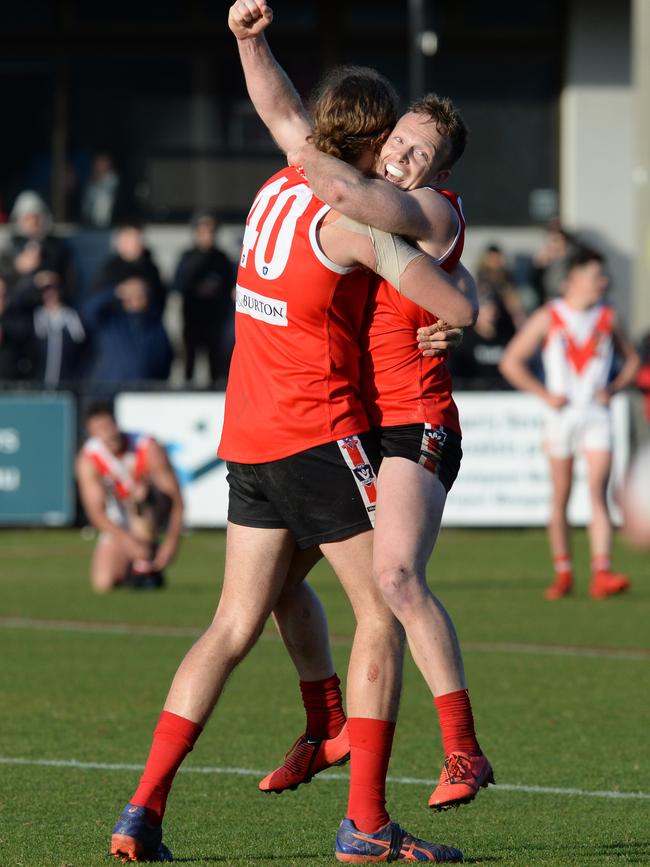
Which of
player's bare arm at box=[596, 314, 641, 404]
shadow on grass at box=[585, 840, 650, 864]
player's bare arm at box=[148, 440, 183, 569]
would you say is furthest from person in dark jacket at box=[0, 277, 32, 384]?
shadow on grass at box=[585, 840, 650, 864]

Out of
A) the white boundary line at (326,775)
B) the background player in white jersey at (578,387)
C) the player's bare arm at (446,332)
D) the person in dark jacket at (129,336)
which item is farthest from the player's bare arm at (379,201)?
the person in dark jacket at (129,336)

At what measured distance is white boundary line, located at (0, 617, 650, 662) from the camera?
32.8ft

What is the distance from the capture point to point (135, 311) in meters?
18.8

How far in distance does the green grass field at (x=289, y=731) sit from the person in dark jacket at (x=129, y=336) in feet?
18.0

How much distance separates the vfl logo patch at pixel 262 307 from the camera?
209 inches

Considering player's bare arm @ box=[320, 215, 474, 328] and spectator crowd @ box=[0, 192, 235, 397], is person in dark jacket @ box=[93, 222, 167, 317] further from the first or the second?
player's bare arm @ box=[320, 215, 474, 328]

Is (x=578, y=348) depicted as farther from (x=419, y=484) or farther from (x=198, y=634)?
(x=419, y=484)

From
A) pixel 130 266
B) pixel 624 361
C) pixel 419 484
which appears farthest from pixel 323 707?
pixel 130 266

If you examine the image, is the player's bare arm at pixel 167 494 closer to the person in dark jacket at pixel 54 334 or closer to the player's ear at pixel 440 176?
the person in dark jacket at pixel 54 334

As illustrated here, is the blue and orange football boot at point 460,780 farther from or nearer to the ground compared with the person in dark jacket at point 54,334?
nearer to the ground

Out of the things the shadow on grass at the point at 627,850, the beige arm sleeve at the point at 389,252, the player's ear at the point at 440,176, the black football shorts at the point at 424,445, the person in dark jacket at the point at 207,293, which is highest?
the person in dark jacket at the point at 207,293

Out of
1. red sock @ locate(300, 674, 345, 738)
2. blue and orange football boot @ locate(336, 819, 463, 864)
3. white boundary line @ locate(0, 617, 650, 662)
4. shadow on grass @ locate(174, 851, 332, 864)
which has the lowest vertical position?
shadow on grass @ locate(174, 851, 332, 864)

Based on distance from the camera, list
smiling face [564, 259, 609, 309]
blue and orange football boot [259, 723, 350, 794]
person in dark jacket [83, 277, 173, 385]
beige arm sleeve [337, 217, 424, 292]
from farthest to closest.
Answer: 1. person in dark jacket [83, 277, 173, 385]
2. smiling face [564, 259, 609, 309]
3. blue and orange football boot [259, 723, 350, 794]
4. beige arm sleeve [337, 217, 424, 292]

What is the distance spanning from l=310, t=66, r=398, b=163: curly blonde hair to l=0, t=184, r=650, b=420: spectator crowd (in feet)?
39.4
